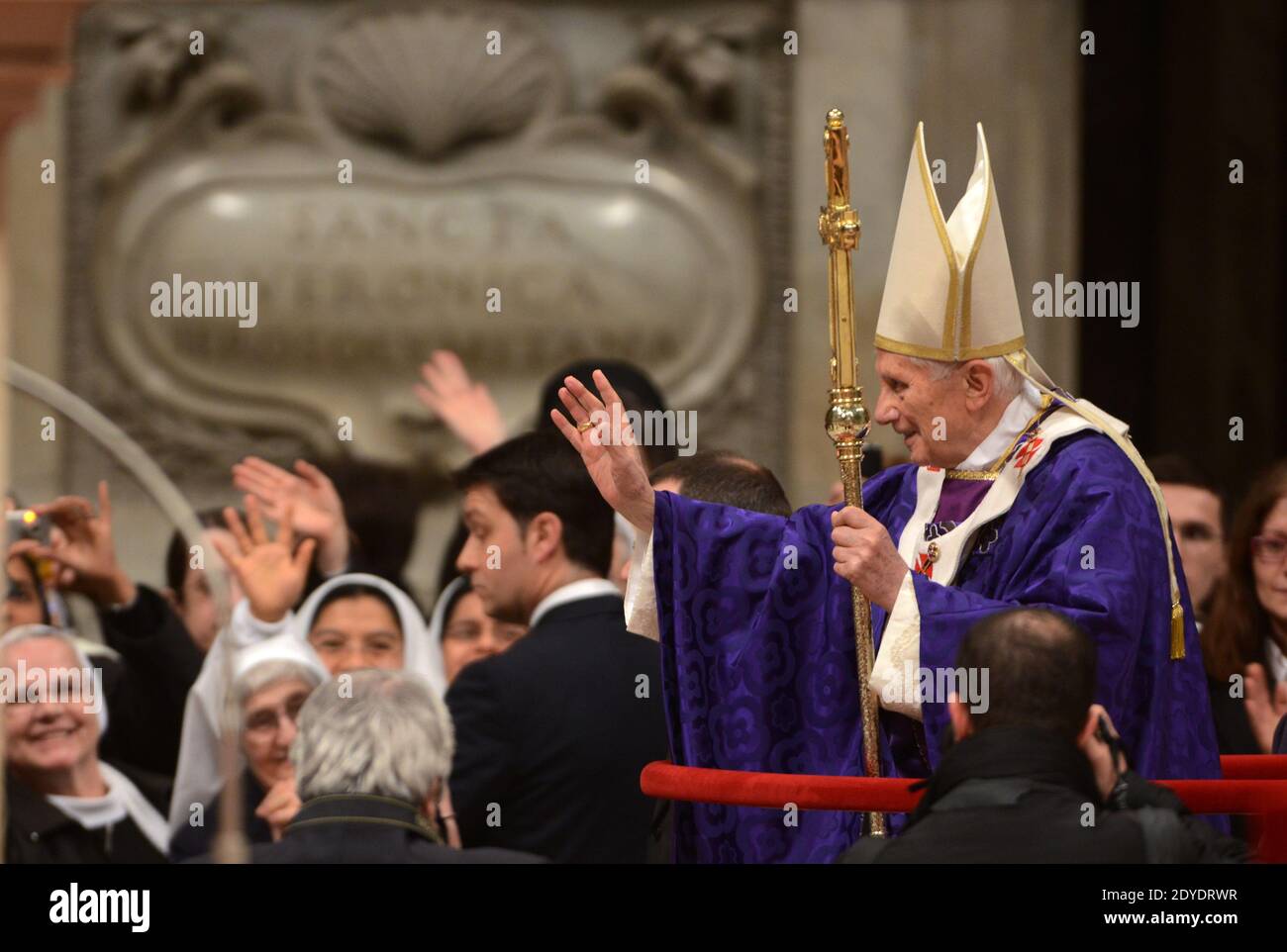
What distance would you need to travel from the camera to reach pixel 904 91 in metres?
7.92

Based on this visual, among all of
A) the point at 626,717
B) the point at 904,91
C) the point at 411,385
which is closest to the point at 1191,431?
the point at 904,91

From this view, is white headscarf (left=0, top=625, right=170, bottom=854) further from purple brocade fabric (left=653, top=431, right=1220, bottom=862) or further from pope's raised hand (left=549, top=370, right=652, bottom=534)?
pope's raised hand (left=549, top=370, right=652, bottom=534)

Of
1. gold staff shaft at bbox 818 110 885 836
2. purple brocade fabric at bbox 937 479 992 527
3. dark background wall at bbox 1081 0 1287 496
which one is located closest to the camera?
gold staff shaft at bbox 818 110 885 836

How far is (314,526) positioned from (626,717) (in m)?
1.56

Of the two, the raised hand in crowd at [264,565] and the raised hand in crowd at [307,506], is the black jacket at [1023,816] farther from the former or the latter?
the raised hand in crowd at [307,506]

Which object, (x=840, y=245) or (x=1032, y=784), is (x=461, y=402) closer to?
(x=840, y=245)

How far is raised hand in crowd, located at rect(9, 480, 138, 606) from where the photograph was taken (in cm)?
484

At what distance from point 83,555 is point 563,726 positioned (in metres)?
1.27

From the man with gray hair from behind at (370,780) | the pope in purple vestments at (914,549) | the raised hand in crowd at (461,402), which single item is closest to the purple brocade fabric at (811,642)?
the pope in purple vestments at (914,549)

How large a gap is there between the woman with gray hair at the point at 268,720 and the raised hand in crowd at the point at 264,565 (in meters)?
0.19

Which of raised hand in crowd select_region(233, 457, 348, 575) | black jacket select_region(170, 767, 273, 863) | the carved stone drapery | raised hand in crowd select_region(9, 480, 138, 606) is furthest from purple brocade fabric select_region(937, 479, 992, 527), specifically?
the carved stone drapery

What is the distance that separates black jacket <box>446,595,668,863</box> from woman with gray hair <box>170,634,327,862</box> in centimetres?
61
